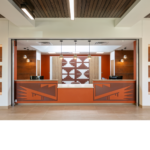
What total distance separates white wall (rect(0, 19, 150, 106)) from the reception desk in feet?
1.81

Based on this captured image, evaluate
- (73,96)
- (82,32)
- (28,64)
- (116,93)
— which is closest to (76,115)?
(73,96)

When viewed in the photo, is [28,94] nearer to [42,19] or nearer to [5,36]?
[5,36]

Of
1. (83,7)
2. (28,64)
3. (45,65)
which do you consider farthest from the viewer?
(45,65)

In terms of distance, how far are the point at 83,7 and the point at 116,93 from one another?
3.57 m

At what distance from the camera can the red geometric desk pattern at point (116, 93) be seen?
17.3 ft

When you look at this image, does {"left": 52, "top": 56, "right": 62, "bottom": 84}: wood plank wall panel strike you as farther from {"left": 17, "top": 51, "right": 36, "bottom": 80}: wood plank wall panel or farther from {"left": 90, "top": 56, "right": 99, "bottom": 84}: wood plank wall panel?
{"left": 90, "top": 56, "right": 99, "bottom": 84}: wood plank wall panel

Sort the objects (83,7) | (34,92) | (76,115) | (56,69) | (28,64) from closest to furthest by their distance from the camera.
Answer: (83,7), (76,115), (34,92), (28,64), (56,69)

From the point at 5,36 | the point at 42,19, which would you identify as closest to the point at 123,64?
the point at 42,19

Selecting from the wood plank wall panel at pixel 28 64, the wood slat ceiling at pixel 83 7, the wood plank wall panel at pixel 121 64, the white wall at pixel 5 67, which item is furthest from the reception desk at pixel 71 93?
the wood plank wall panel at pixel 28 64

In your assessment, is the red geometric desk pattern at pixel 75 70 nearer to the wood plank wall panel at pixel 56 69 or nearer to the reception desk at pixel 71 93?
the wood plank wall panel at pixel 56 69

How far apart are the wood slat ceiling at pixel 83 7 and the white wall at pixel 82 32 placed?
439 mm

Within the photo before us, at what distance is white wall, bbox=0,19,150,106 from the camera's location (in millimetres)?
4793

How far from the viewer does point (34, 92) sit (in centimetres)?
526

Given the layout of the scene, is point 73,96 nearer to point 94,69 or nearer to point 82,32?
point 82,32
